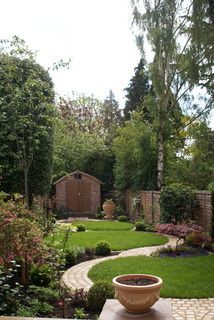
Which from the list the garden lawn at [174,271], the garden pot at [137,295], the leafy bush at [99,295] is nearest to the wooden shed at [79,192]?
the garden lawn at [174,271]

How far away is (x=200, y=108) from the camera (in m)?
19.0

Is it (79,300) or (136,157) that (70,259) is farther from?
(136,157)

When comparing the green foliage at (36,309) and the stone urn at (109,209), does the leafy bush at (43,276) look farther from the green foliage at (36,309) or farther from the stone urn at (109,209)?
the stone urn at (109,209)

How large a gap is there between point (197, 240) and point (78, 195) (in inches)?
595

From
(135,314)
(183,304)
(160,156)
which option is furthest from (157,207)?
(135,314)

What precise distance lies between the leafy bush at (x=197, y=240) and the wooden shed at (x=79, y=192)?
48.1 ft

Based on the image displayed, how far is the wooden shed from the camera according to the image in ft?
85.9

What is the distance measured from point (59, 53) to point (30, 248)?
8105 millimetres

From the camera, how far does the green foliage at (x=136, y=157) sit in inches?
824

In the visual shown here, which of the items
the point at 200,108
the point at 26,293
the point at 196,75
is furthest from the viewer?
the point at 200,108

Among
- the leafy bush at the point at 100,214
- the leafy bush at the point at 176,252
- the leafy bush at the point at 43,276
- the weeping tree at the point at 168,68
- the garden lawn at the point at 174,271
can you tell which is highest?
the weeping tree at the point at 168,68

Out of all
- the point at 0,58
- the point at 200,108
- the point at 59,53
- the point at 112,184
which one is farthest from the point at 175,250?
the point at 112,184

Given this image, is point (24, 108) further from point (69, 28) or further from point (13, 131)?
point (69, 28)

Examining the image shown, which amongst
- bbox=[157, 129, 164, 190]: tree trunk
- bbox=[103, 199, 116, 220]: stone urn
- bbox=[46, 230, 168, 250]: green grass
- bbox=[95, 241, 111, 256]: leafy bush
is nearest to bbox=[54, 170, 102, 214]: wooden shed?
bbox=[103, 199, 116, 220]: stone urn
